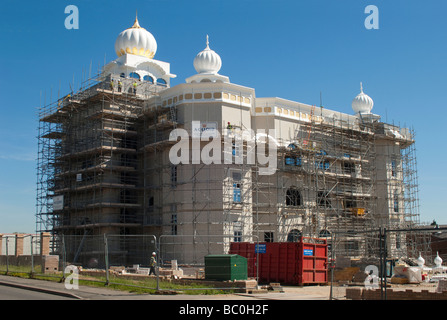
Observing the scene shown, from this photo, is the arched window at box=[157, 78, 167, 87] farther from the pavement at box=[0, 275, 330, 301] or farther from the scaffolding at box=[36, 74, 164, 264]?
the pavement at box=[0, 275, 330, 301]

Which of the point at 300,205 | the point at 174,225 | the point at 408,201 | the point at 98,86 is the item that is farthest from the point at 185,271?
the point at 408,201

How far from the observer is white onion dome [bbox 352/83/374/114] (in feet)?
163

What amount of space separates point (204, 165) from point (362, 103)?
20.9 metres

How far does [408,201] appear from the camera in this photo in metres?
46.8

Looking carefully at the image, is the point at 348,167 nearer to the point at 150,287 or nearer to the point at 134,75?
the point at 134,75

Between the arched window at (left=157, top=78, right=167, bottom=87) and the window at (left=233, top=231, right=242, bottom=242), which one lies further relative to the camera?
the arched window at (left=157, top=78, right=167, bottom=87)

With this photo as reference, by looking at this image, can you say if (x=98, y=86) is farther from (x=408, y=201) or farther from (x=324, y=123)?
(x=408, y=201)

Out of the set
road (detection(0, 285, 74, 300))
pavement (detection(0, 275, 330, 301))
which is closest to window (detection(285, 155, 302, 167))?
pavement (detection(0, 275, 330, 301))

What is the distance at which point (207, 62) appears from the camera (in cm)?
4141

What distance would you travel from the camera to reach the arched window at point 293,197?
4090 centimetres

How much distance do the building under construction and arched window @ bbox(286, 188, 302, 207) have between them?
0.09m

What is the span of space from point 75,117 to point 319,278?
2684 centimetres

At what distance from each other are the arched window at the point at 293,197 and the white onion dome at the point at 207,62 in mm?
11842
